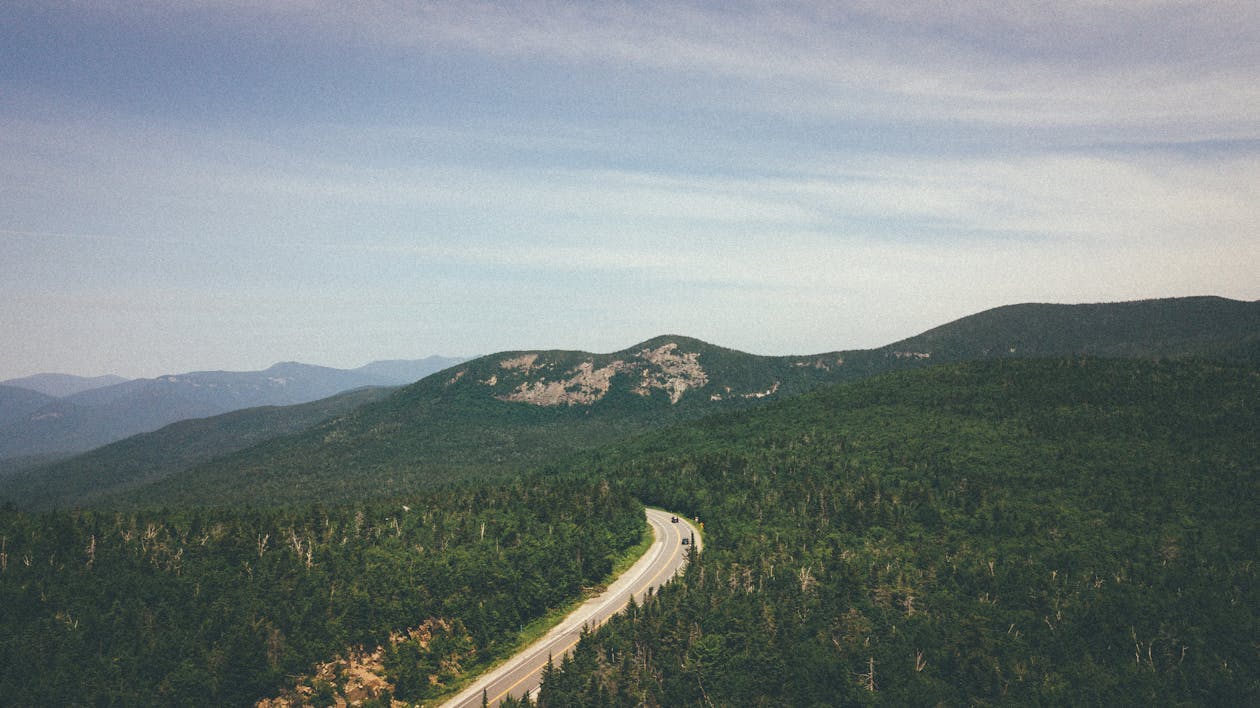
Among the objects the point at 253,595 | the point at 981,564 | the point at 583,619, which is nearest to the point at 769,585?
the point at 583,619

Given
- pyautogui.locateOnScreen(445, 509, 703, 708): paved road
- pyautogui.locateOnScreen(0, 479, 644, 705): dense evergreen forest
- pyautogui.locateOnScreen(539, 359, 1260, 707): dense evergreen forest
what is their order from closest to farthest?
pyautogui.locateOnScreen(0, 479, 644, 705): dense evergreen forest, pyautogui.locateOnScreen(445, 509, 703, 708): paved road, pyautogui.locateOnScreen(539, 359, 1260, 707): dense evergreen forest

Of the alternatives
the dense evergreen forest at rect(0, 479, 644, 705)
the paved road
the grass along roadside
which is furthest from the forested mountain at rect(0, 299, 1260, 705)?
the paved road

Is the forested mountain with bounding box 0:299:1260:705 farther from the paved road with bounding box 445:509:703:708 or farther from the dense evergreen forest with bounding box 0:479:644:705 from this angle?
the paved road with bounding box 445:509:703:708

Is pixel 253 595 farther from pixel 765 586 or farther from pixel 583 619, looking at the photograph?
pixel 765 586

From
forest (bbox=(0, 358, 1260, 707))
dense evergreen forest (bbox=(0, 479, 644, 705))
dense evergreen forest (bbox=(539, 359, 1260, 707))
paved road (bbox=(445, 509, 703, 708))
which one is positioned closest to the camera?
dense evergreen forest (bbox=(0, 479, 644, 705))

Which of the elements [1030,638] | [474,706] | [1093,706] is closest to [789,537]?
[1030,638]

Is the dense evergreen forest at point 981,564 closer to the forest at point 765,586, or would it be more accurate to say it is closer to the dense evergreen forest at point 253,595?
the forest at point 765,586
